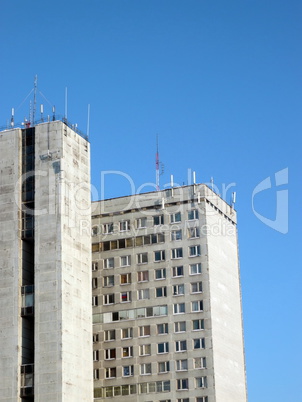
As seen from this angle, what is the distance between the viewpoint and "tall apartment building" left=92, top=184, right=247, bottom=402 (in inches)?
5645

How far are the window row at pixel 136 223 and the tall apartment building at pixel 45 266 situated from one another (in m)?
11.8

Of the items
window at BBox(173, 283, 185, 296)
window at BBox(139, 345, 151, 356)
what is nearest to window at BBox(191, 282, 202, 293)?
window at BBox(173, 283, 185, 296)

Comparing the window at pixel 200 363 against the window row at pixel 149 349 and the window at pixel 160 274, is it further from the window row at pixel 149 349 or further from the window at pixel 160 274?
the window at pixel 160 274

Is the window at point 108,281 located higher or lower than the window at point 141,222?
lower

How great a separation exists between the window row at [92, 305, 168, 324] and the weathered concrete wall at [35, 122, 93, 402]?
457 inches

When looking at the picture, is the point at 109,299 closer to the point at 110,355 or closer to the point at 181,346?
the point at 110,355

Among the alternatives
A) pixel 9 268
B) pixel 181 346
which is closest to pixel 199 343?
pixel 181 346

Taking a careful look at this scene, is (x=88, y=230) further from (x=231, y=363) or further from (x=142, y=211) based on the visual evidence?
(x=231, y=363)

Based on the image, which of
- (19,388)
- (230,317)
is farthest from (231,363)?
(19,388)

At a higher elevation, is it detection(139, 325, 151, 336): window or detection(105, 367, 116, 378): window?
Answer: detection(139, 325, 151, 336): window

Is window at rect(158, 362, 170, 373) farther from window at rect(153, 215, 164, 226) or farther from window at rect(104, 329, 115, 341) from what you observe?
window at rect(153, 215, 164, 226)

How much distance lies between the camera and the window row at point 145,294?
14638cm

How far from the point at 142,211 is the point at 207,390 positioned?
3150 centimetres

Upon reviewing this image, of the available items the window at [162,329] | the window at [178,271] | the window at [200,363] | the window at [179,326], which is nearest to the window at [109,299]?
the window at [162,329]
